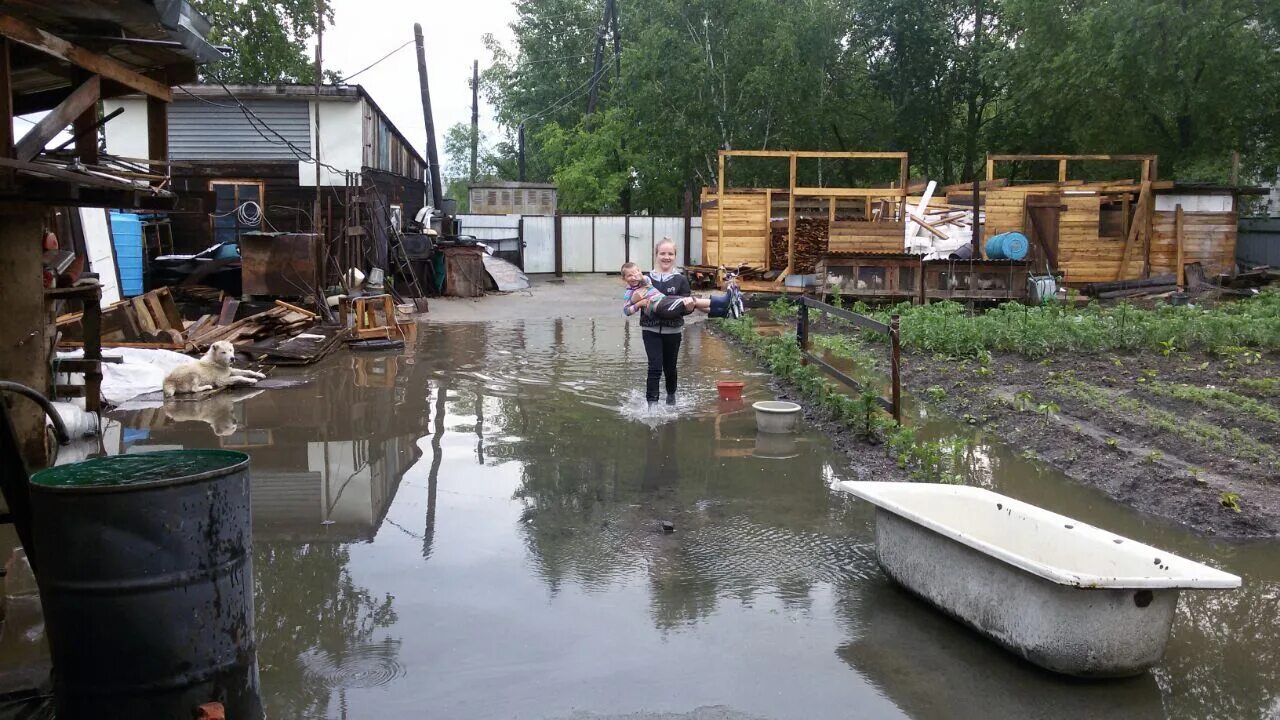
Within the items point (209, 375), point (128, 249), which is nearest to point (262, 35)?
point (128, 249)

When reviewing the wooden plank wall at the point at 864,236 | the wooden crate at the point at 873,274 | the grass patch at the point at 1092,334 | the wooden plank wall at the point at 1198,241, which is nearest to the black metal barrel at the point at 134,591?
the grass patch at the point at 1092,334

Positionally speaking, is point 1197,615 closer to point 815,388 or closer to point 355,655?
point 355,655

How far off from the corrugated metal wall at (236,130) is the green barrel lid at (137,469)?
1964 centimetres

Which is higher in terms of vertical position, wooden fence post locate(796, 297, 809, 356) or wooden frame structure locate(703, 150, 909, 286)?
wooden frame structure locate(703, 150, 909, 286)

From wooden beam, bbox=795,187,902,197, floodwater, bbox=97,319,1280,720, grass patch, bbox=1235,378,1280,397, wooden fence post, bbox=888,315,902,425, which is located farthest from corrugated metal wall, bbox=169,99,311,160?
grass patch, bbox=1235,378,1280,397

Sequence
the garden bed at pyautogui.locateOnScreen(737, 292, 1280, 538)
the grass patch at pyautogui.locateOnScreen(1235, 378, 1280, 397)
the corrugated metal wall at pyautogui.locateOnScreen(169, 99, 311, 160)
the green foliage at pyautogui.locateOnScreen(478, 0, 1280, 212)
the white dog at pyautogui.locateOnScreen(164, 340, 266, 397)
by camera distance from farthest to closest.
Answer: the green foliage at pyautogui.locateOnScreen(478, 0, 1280, 212)
the corrugated metal wall at pyautogui.locateOnScreen(169, 99, 311, 160)
the white dog at pyautogui.locateOnScreen(164, 340, 266, 397)
the grass patch at pyautogui.locateOnScreen(1235, 378, 1280, 397)
the garden bed at pyautogui.locateOnScreen(737, 292, 1280, 538)

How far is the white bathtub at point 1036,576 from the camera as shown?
13.2ft

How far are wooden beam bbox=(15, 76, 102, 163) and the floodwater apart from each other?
261cm

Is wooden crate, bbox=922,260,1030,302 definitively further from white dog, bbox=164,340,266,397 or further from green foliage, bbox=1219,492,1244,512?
green foliage, bbox=1219,492,1244,512

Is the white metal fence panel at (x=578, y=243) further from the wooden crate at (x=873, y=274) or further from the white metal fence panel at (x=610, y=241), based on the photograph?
the wooden crate at (x=873, y=274)

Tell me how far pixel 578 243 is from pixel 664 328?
73.3ft

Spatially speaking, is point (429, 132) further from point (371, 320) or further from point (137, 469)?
point (137, 469)

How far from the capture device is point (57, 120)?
641 cm

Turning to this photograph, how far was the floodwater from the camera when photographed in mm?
4109
